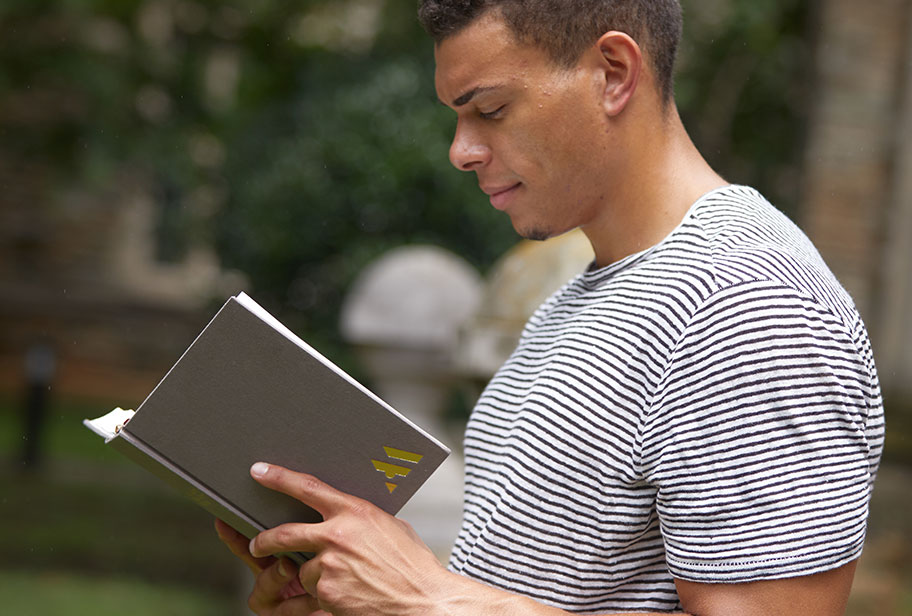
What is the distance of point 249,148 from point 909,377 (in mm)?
5109

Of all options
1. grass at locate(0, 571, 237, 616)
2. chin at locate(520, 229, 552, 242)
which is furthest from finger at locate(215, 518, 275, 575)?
grass at locate(0, 571, 237, 616)

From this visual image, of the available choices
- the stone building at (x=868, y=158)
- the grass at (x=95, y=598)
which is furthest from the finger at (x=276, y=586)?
the stone building at (x=868, y=158)

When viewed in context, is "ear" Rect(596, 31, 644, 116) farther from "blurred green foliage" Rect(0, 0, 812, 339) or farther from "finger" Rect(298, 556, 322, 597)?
"blurred green foliage" Rect(0, 0, 812, 339)

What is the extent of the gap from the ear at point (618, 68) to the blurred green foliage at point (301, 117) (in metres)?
5.06

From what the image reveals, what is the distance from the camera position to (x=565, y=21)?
1388 millimetres

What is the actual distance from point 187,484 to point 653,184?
762 millimetres

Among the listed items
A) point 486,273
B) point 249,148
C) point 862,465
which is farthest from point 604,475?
point 249,148

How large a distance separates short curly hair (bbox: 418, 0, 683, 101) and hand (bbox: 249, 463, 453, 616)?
0.65 meters

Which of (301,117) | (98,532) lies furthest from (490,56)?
(301,117)

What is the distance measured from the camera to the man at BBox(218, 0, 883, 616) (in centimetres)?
115

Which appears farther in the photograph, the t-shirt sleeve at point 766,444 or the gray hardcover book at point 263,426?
the gray hardcover book at point 263,426

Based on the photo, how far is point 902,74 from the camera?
631cm

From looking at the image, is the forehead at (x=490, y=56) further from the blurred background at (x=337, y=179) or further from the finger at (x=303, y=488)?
the blurred background at (x=337, y=179)

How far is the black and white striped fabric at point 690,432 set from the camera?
1149mm
